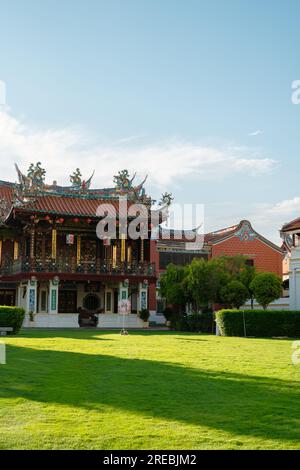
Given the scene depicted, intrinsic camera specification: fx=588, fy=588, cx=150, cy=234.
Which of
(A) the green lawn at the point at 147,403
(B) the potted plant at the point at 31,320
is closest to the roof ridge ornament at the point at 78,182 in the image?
(B) the potted plant at the point at 31,320

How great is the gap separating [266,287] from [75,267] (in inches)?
571

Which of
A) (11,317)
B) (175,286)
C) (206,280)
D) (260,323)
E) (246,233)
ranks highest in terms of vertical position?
(246,233)

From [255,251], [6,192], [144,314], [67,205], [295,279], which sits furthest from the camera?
[255,251]

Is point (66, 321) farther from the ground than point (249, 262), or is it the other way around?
point (249, 262)

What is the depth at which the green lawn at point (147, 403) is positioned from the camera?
6910mm

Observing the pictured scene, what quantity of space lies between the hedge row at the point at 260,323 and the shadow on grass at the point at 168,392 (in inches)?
676

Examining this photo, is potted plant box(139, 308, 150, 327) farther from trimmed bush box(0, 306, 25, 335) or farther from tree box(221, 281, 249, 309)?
trimmed bush box(0, 306, 25, 335)

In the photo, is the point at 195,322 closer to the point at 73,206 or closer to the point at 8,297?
the point at 73,206

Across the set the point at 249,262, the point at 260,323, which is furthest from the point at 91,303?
the point at 260,323

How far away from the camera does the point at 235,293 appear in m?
36.5

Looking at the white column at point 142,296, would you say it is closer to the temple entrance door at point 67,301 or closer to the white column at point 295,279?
the temple entrance door at point 67,301

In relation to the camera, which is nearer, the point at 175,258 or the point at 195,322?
the point at 195,322

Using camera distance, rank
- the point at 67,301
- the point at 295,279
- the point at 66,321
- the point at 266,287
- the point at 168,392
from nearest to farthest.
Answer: the point at 168,392
the point at 266,287
the point at 295,279
the point at 66,321
the point at 67,301
